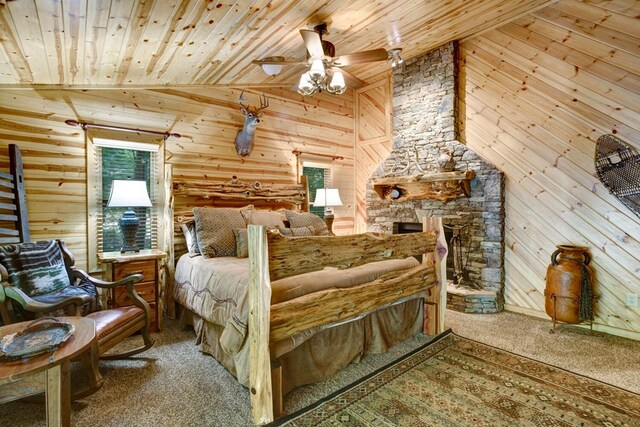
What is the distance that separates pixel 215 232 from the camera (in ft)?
10.4

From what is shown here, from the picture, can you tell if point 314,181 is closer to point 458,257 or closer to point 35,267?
point 458,257

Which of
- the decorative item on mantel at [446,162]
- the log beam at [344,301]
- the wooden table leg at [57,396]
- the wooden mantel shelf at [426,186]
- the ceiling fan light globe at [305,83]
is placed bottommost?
the wooden table leg at [57,396]

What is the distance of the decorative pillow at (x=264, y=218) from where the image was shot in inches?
139

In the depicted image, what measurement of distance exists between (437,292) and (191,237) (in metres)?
2.67

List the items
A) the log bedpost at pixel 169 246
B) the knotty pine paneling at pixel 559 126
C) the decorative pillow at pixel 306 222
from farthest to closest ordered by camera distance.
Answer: the decorative pillow at pixel 306 222
the log bedpost at pixel 169 246
the knotty pine paneling at pixel 559 126

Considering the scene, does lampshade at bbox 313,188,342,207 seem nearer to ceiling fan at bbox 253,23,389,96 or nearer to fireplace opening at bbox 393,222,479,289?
fireplace opening at bbox 393,222,479,289

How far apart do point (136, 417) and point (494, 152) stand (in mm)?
4525

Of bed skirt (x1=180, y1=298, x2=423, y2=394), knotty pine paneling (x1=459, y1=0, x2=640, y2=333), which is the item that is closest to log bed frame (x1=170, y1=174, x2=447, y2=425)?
bed skirt (x1=180, y1=298, x2=423, y2=394)

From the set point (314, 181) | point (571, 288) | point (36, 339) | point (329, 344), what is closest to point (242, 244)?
point (329, 344)

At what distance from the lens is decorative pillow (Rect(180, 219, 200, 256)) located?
3297mm

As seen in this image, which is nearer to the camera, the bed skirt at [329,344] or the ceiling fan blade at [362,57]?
the bed skirt at [329,344]

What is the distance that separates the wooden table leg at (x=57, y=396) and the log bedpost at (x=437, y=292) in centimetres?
285

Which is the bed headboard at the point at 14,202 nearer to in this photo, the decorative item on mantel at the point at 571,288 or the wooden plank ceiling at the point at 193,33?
A: the wooden plank ceiling at the point at 193,33

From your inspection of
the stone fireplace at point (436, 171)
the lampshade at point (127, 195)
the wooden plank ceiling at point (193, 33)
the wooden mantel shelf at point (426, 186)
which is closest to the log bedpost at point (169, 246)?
the lampshade at point (127, 195)
